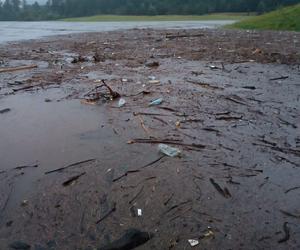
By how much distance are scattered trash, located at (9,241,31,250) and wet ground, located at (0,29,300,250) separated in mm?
30

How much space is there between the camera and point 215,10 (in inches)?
3529

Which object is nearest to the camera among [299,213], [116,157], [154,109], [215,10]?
[299,213]

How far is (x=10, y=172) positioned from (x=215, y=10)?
9090cm

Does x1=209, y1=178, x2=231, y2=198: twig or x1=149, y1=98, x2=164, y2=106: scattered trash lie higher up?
x1=209, y1=178, x2=231, y2=198: twig

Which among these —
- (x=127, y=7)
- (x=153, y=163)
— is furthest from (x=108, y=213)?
(x=127, y=7)

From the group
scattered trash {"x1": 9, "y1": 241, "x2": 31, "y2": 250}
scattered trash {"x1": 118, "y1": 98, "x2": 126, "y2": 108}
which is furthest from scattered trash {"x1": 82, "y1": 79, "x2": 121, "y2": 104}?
scattered trash {"x1": 9, "y1": 241, "x2": 31, "y2": 250}

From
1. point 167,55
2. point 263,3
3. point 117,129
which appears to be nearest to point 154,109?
point 117,129

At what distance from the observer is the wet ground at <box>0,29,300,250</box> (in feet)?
11.1

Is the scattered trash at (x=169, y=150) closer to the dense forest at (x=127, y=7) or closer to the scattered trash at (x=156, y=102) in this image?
the scattered trash at (x=156, y=102)

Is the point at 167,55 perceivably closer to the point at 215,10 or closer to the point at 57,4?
the point at 215,10

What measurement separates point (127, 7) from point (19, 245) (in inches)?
4039

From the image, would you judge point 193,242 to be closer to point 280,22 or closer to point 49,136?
point 49,136

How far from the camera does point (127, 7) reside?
101 m

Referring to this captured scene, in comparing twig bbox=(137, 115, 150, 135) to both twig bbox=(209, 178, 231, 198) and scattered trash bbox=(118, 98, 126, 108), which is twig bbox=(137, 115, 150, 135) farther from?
twig bbox=(209, 178, 231, 198)
